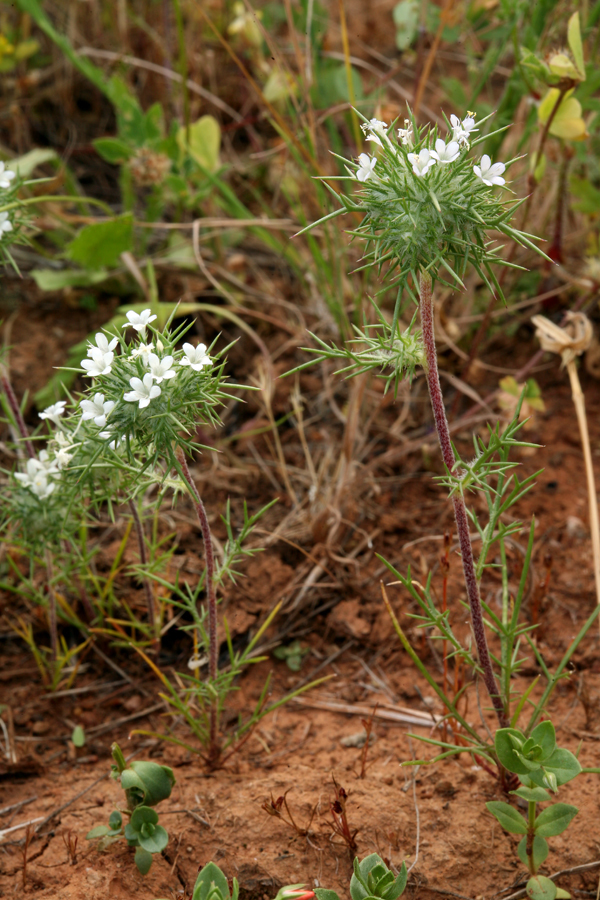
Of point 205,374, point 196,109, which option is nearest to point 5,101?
point 196,109

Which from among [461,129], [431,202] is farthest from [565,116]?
[431,202]

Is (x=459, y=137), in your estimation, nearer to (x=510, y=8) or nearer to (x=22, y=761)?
(x=510, y=8)

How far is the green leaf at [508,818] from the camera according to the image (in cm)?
204

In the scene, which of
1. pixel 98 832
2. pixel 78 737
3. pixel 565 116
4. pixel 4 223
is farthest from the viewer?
pixel 565 116

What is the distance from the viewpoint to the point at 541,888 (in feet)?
6.57

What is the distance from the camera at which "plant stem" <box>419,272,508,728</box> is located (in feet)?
6.26

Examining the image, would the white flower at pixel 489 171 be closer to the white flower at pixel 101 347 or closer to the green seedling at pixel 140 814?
the white flower at pixel 101 347

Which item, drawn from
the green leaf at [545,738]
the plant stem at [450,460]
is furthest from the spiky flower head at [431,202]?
the green leaf at [545,738]

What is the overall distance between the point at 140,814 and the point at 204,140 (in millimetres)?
3274

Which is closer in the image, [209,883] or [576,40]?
[209,883]

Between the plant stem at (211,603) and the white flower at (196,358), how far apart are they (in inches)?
10.4

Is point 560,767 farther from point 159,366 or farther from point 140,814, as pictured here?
point 159,366

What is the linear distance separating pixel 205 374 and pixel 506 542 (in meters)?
1.76

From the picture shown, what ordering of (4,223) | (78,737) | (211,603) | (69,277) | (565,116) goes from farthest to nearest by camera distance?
1. (69,277)
2. (565,116)
3. (78,737)
4. (4,223)
5. (211,603)
